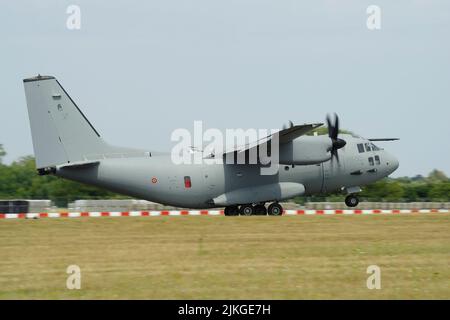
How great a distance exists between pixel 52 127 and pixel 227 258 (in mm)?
20020

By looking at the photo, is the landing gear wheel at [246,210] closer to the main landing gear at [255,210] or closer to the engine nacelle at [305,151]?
the main landing gear at [255,210]

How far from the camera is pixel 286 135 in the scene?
3822 cm

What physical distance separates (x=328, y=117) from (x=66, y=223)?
1548 centimetres

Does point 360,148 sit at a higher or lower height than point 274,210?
higher


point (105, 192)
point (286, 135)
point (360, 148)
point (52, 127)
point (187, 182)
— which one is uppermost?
point (52, 127)

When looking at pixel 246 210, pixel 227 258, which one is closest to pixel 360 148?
pixel 246 210

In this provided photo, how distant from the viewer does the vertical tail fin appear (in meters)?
39.3

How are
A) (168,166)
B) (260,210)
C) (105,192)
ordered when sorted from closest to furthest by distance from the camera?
(168,166) < (260,210) < (105,192)

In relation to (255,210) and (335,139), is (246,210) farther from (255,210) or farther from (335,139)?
(335,139)

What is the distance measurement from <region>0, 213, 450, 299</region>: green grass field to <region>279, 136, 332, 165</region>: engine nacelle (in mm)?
4920

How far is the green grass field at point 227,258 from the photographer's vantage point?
16.7 m

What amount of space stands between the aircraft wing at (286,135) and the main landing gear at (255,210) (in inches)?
129

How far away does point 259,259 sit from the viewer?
21.6 meters
